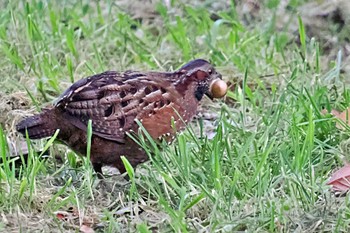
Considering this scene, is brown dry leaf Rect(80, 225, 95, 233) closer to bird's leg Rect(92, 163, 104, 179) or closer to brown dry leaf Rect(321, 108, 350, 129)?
bird's leg Rect(92, 163, 104, 179)

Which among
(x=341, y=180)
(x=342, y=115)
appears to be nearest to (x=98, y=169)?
(x=341, y=180)

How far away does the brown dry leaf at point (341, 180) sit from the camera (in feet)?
14.8

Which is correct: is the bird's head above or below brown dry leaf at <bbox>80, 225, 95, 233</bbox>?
above

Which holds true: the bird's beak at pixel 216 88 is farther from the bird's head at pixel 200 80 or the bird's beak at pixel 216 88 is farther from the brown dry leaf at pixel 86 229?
the brown dry leaf at pixel 86 229

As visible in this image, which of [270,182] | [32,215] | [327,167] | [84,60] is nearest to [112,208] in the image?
[32,215]

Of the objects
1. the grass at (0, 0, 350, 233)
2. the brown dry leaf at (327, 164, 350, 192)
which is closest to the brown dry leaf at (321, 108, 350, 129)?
the grass at (0, 0, 350, 233)

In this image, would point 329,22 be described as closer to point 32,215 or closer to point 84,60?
point 84,60

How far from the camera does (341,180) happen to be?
4566 mm

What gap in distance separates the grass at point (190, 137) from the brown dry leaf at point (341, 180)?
0.08m

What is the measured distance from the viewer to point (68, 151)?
5.21m

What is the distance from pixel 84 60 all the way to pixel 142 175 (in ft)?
6.56

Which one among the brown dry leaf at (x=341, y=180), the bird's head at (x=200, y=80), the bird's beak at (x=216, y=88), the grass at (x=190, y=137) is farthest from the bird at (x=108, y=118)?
the brown dry leaf at (x=341, y=180)

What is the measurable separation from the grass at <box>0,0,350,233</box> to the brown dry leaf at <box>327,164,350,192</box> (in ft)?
0.26

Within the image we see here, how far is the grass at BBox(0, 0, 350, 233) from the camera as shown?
13.8 feet
